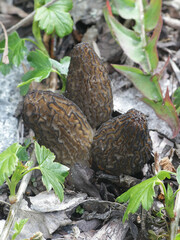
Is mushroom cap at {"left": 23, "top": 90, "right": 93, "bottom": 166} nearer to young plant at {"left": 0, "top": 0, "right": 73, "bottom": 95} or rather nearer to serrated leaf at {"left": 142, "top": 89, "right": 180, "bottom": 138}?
young plant at {"left": 0, "top": 0, "right": 73, "bottom": 95}

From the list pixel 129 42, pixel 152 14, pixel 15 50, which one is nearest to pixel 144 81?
pixel 129 42

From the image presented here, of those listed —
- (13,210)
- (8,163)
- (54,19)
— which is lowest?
(13,210)

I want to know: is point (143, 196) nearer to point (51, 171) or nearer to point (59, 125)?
point (51, 171)

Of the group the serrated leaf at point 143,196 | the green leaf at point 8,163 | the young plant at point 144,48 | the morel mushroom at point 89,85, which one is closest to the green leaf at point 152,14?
the young plant at point 144,48

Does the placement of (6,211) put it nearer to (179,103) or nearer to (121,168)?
→ (121,168)

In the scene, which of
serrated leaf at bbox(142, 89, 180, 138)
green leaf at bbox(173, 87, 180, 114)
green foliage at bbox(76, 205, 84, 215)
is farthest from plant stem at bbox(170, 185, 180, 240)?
green leaf at bbox(173, 87, 180, 114)

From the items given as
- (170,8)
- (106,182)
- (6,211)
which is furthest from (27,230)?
(170,8)

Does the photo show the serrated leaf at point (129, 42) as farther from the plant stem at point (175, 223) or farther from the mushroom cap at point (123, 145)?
the plant stem at point (175, 223)
